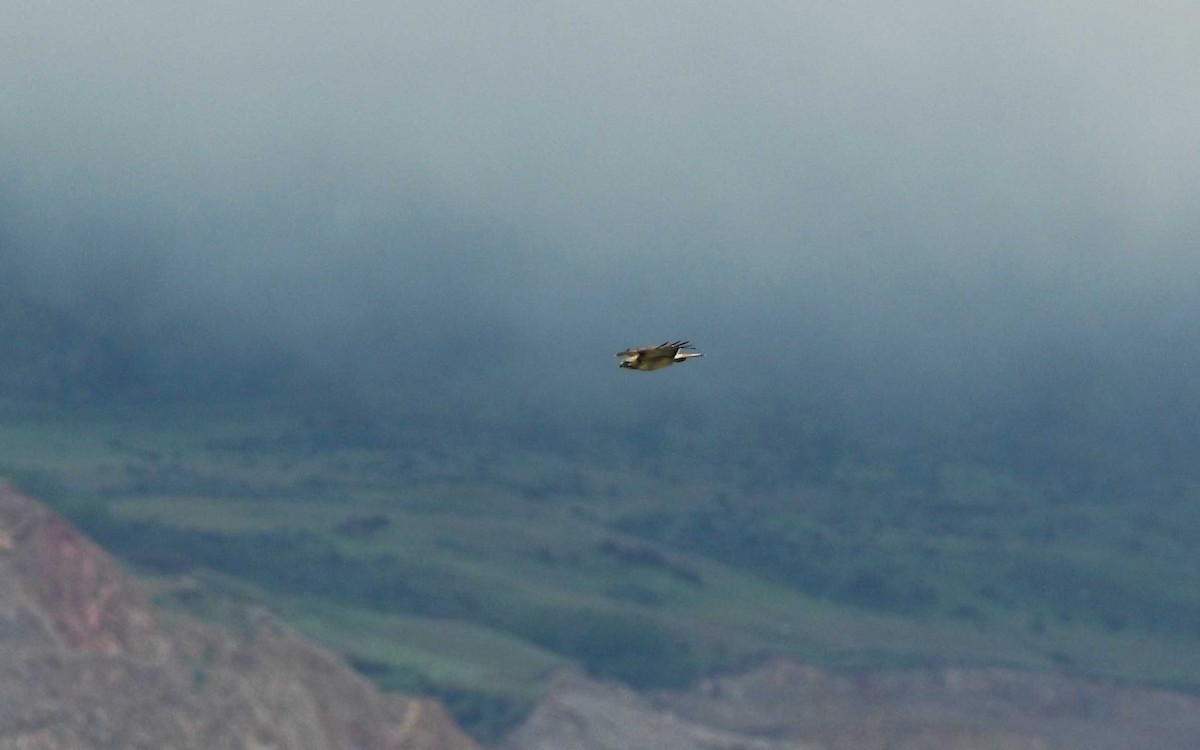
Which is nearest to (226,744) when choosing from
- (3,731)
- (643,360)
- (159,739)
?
(159,739)

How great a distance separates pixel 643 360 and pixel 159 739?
489 ft

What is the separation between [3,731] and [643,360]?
14329cm

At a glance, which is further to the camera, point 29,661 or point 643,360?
point 29,661

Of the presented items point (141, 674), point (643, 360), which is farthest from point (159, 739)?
point (643, 360)

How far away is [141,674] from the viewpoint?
198625mm

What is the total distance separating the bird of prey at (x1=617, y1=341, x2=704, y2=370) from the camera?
51.3m

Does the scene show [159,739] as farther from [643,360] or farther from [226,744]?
[643,360]

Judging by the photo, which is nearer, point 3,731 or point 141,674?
point 3,731

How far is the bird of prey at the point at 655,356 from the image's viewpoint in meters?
51.3

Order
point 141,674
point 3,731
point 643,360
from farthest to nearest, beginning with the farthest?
point 141,674, point 3,731, point 643,360

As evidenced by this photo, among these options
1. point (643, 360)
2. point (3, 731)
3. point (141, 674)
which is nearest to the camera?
point (643, 360)

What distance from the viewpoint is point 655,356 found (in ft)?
169

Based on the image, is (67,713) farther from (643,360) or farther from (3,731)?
(643,360)

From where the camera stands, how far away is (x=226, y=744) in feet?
655
